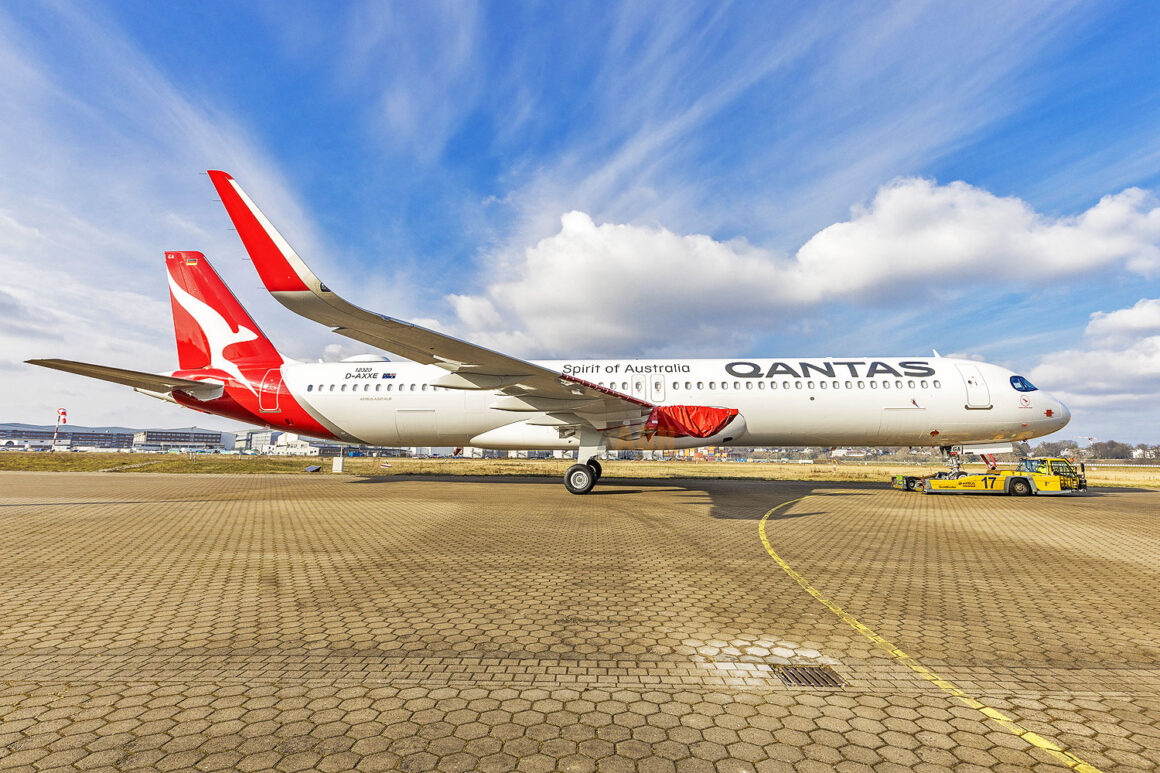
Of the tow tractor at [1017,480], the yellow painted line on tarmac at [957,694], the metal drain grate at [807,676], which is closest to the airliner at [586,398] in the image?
the tow tractor at [1017,480]

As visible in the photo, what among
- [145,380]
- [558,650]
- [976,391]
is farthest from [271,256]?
[976,391]

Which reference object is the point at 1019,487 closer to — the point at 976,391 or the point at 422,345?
the point at 976,391

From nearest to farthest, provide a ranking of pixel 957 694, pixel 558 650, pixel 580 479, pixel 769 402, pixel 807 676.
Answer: pixel 957 694 → pixel 807 676 → pixel 558 650 → pixel 580 479 → pixel 769 402

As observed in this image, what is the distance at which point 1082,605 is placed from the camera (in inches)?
228

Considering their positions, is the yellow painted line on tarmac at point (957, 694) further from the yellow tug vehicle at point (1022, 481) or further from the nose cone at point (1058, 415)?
the nose cone at point (1058, 415)

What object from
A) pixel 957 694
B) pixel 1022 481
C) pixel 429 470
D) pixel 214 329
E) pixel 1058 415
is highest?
pixel 214 329

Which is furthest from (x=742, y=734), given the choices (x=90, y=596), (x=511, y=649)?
(x=90, y=596)

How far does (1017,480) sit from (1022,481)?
27 centimetres

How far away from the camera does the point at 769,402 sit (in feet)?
61.8

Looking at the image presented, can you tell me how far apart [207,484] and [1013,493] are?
29858 millimetres

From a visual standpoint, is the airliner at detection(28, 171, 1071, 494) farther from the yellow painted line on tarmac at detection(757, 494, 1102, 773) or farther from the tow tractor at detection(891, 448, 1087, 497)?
the yellow painted line on tarmac at detection(757, 494, 1102, 773)

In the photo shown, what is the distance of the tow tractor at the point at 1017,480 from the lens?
18.2m

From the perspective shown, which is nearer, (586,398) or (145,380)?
(586,398)

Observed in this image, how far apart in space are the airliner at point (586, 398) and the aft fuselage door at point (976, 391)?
51 millimetres
